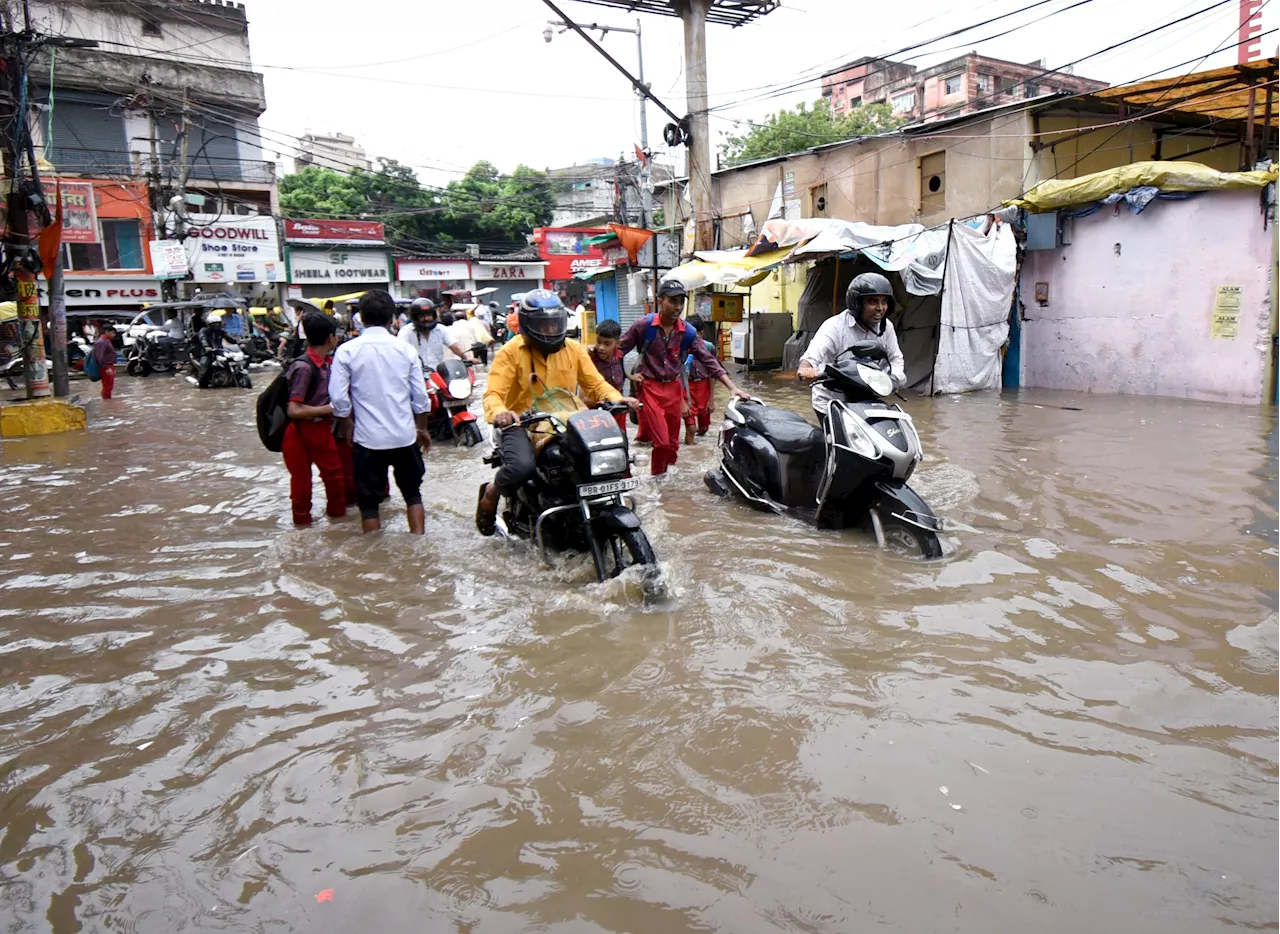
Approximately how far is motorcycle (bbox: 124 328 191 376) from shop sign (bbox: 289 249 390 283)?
559 inches

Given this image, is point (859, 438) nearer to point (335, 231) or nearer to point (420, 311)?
point (420, 311)

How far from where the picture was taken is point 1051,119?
550 inches

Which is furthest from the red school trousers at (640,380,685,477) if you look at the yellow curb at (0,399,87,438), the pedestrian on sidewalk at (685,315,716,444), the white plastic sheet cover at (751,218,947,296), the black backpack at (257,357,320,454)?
the yellow curb at (0,399,87,438)

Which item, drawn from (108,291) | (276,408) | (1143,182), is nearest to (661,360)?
(276,408)

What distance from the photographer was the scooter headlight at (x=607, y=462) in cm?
403

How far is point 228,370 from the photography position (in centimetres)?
1852

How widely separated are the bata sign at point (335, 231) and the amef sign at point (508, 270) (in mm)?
5203

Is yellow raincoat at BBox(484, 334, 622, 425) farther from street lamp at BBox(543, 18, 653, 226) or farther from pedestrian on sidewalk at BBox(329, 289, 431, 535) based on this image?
street lamp at BBox(543, 18, 653, 226)

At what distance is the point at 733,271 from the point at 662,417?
7022mm

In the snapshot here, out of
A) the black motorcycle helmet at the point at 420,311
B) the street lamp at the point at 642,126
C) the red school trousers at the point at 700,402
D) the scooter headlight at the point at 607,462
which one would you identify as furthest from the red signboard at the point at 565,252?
the scooter headlight at the point at 607,462

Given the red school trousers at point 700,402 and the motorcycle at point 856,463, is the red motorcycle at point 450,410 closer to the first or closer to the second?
the red school trousers at point 700,402

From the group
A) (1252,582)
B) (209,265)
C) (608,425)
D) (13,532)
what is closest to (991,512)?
(1252,582)

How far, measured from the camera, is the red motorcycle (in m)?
9.06

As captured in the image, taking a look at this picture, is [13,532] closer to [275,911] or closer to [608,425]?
[608,425]
